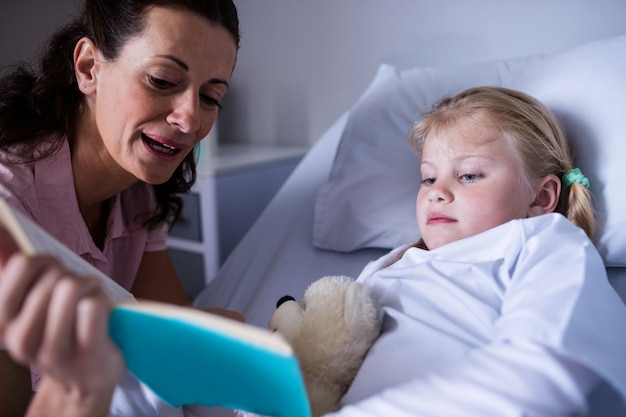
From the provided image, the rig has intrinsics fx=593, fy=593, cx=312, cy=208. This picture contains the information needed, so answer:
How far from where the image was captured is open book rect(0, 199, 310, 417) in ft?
1.65

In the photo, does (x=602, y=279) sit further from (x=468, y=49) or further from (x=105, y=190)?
(x=468, y=49)

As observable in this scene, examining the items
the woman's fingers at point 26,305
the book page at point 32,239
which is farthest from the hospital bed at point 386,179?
the woman's fingers at point 26,305

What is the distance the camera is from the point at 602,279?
2.52 feet

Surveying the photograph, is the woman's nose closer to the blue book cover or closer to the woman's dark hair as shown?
the woman's dark hair

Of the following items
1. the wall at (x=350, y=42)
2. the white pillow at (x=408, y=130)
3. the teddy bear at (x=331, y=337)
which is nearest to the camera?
the teddy bear at (x=331, y=337)

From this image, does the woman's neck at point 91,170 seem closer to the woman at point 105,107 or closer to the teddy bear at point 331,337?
the woman at point 105,107

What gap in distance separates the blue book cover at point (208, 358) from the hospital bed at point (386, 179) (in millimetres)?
590

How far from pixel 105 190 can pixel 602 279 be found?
34.5 inches

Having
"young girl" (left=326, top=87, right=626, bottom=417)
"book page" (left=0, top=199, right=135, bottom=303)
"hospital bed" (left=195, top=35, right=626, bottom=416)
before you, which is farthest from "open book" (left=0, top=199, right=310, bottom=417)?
"hospital bed" (left=195, top=35, right=626, bottom=416)

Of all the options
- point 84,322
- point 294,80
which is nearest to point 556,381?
point 84,322

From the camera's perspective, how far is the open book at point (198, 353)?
1.65ft

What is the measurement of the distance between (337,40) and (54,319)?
162cm

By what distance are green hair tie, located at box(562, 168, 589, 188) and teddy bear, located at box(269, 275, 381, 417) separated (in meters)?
0.45

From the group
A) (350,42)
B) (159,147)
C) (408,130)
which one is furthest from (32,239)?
(350,42)
